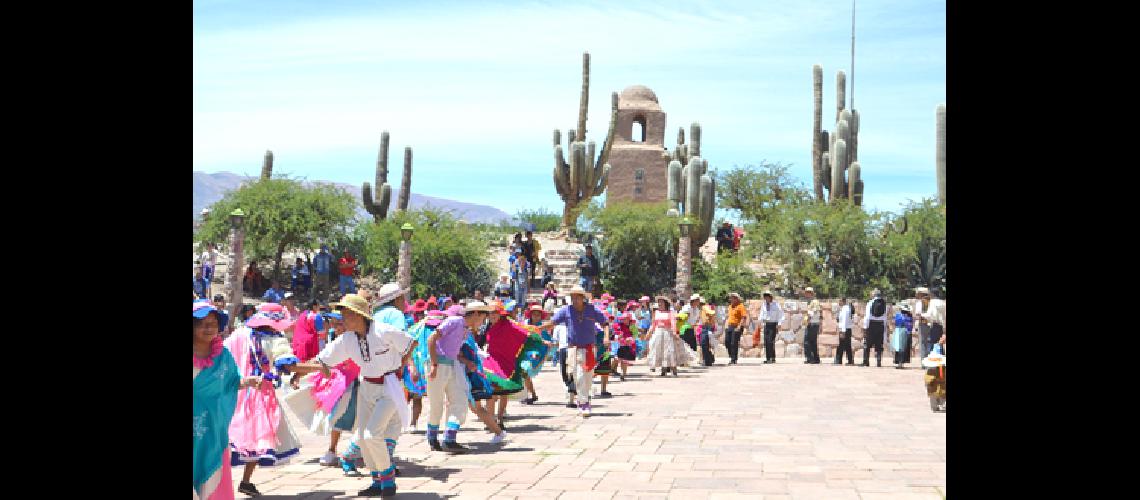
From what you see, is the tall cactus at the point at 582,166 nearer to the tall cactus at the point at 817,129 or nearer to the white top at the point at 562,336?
the tall cactus at the point at 817,129

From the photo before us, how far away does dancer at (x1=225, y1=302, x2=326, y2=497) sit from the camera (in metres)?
7.20

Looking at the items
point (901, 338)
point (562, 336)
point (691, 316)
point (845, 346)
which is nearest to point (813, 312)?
point (845, 346)

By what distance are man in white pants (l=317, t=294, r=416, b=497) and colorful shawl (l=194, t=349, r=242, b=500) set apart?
1662mm

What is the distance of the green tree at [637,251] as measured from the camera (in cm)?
3412

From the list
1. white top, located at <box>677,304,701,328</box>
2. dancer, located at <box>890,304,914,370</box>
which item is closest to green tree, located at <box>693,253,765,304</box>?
white top, located at <box>677,304,701,328</box>

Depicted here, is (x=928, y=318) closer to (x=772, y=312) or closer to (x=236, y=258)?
(x=772, y=312)


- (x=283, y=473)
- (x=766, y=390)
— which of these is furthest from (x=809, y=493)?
(x=766, y=390)

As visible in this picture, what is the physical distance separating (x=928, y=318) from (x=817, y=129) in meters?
19.6

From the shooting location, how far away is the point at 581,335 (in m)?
12.9

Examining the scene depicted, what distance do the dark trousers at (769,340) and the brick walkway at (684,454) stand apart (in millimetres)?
7634

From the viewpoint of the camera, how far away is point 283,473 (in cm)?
869

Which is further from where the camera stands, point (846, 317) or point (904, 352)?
point (846, 317)
